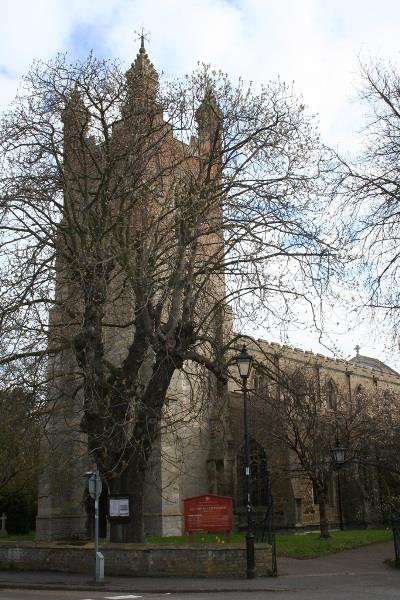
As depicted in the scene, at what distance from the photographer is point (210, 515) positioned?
18938mm

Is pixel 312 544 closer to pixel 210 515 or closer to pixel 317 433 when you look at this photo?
pixel 317 433

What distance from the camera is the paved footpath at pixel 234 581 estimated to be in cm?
1495

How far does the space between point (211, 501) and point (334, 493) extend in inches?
902

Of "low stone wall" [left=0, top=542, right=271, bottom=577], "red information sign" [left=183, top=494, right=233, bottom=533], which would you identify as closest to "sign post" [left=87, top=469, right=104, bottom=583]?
"low stone wall" [left=0, top=542, right=271, bottom=577]

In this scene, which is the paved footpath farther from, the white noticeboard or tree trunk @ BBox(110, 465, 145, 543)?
the white noticeboard

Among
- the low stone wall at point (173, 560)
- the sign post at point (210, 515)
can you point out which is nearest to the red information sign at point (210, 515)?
the sign post at point (210, 515)

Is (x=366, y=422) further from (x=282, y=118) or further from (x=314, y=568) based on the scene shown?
(x=282, y=118)

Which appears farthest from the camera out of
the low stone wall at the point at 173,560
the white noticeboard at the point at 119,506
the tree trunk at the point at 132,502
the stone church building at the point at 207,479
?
the stone church building at the point at 207,479

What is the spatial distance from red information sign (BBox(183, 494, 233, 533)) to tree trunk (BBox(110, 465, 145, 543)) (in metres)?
1.50

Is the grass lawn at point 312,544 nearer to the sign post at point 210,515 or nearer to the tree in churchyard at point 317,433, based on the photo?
the tree in churchyard at point 317,433

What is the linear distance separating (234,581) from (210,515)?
10.2 ft

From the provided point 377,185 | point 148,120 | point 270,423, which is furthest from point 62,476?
point 377,185

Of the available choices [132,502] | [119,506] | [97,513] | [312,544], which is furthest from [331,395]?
[97,513]

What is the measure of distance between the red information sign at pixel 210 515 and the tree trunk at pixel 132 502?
1.50 m
